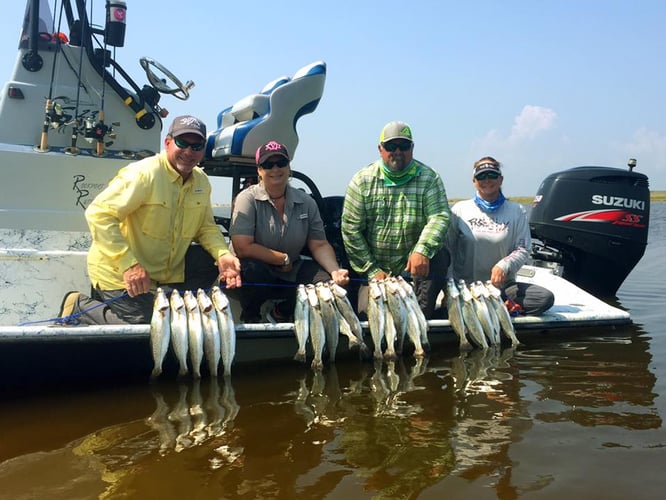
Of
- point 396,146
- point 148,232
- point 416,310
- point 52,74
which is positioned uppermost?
point 52,74

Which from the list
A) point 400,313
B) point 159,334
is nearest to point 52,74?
point 159,334

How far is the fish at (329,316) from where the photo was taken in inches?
204

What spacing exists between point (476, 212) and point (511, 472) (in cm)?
376

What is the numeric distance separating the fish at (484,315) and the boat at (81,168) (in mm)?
338

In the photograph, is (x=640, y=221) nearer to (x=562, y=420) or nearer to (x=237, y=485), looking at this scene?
(x=562, y=420)

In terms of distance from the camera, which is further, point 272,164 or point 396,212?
point 396,212

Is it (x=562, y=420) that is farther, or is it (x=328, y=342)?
(x=328, y=342)

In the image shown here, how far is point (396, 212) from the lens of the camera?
20.0ft

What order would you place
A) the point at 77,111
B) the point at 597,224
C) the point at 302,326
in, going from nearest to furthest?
1. the point at 302,326
2. the point at 77,111
3. the point at 597,224

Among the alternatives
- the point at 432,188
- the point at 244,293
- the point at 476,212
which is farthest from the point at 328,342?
the point at 476,212

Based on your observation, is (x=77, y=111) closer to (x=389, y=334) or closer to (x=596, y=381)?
(x=389, y=334)

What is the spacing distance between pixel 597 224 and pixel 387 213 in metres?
3.94

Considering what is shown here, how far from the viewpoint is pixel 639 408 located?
4.30 metres

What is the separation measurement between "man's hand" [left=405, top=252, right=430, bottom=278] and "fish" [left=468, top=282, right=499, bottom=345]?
57 cm
